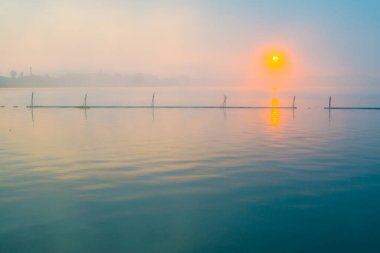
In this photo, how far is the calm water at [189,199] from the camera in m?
7.09

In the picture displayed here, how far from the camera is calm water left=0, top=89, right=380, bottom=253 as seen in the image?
7.09 m

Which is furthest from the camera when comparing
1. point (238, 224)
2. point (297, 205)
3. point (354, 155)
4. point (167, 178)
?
point (354, 155)

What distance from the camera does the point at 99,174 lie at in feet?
40.7

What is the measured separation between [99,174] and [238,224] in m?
6.01

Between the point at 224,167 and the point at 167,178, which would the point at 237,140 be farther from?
the point at 167,178

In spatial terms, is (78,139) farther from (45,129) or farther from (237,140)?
(237,140)

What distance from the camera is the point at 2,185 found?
1093cm

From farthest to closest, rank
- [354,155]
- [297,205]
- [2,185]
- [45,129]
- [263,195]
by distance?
[45,129] → [354,155] → [2,185] → [263,195] → [297,205]

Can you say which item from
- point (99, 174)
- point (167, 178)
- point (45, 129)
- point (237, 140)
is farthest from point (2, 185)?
point (45, 129)

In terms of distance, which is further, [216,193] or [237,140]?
[237,140]

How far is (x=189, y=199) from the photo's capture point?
31.6ft

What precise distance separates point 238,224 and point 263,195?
2.32 meters

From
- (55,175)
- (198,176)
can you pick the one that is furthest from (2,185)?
(198,176)

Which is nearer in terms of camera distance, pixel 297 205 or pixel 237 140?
pixel 297 205
